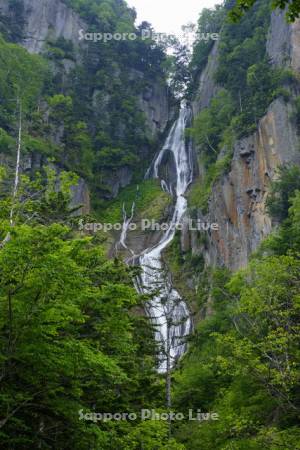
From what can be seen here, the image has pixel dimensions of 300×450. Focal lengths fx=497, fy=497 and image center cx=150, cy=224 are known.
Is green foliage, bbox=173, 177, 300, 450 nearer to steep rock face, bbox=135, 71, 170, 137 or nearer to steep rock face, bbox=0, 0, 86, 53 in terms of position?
steep rock face, bbox=135, 71, 170, 137

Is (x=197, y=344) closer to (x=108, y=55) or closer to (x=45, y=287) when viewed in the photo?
(x=45, y=287)

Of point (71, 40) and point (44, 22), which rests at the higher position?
point (44, 22)

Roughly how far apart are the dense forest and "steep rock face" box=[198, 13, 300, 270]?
0.89m


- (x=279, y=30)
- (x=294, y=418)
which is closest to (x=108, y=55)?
(x=279, y=30)

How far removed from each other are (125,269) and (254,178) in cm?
1809

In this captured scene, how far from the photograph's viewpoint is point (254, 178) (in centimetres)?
3341

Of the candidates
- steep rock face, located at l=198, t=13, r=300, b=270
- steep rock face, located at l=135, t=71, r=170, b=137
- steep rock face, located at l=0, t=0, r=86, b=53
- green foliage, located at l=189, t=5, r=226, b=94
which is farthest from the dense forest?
steep rock face, located at l=0, t=0, r=86, b=53

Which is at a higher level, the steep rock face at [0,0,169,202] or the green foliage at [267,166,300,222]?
the steep rock face at [0,0,169,202]

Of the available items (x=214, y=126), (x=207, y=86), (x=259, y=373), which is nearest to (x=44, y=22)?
(x=207, y=86)

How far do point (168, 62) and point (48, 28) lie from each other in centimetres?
1653

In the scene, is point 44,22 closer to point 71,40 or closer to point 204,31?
point 71,40

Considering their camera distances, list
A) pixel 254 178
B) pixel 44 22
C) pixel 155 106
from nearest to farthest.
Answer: pixel 254 178 → pixel 44 22 → pixel 155 106

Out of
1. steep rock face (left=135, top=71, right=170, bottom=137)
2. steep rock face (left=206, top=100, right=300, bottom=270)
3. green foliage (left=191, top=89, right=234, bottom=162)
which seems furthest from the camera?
steep rock face (left=135, top=71, right=170, bottom=137)

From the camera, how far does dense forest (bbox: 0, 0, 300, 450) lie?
9141 mm
